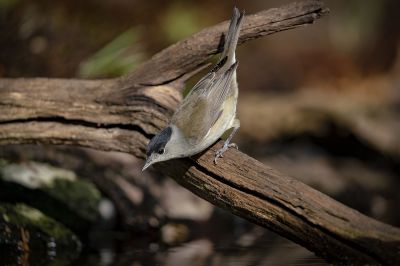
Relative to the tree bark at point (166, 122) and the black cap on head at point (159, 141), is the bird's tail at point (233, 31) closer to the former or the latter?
the tree bark at point (166, 122)

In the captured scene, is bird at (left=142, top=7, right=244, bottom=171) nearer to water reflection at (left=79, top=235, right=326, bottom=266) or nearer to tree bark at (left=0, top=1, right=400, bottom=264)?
tree bark at (left=0, top=1, right=400, bottom=264)

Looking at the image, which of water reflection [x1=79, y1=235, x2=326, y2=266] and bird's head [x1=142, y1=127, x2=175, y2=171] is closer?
bird's head [x1=142, y1=127, x2=175, y2=171]

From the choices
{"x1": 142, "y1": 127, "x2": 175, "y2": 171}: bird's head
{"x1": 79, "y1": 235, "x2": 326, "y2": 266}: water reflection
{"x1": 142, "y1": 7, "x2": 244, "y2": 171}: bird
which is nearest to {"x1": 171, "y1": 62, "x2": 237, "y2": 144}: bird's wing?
{"x1": 142, "y1": 7, "x2": 244, "y2": 171}: bird

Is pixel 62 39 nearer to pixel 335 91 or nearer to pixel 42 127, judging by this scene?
pixel 42 127

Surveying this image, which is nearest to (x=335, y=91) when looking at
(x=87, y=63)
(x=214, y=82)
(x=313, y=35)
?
(x=313, y=35)

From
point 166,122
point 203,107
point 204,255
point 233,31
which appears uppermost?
point 233,31

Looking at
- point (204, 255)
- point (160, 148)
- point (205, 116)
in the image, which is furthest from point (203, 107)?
point (204, 255)

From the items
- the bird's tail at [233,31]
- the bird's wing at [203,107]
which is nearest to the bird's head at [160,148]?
the bird's wing at [203,107]

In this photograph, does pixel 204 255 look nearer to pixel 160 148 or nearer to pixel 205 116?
pixel 205 116
